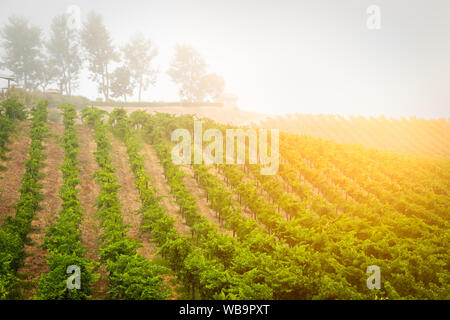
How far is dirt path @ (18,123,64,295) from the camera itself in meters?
12.8

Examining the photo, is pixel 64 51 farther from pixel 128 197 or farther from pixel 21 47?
pixel 128 197

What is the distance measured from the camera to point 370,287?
397 inches

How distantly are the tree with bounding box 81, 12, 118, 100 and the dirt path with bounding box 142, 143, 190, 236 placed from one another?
35429 millimetres

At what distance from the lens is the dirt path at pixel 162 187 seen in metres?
17.7

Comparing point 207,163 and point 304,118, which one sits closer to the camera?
point 207,163

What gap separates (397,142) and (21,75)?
69358 millimetres

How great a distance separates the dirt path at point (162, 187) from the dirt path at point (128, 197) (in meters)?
1.68

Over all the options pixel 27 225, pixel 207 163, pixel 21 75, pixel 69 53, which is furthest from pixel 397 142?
pixel 21 75

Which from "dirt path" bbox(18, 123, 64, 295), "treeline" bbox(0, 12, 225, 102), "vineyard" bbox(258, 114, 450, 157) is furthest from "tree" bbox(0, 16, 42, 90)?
"vineyard" bbox(258, 114, 450, 157)

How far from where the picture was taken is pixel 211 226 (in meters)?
14.4

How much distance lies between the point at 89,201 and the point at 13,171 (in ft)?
20.8

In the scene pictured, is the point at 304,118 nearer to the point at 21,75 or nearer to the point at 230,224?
the point at 230,224
